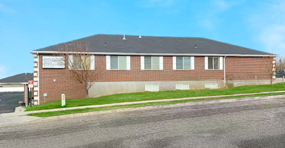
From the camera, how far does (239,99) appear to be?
49.5 feet

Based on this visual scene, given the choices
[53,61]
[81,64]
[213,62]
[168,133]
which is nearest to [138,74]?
[81,64]

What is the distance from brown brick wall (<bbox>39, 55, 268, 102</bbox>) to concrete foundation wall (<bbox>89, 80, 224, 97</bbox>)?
1.07 ft

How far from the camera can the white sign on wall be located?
67.9 feet

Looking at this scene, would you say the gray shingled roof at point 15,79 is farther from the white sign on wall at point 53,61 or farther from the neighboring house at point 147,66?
the white sign on wall at point 53,61

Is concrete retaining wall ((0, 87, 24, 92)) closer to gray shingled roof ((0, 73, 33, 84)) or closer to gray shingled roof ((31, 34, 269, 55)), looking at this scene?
gray shingled roof ((0, 73, 33, 84))

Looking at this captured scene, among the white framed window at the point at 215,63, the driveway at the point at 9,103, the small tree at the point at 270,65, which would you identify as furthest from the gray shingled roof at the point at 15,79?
the small tree at the point at 270,65

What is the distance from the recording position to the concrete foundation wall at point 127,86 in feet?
71.2

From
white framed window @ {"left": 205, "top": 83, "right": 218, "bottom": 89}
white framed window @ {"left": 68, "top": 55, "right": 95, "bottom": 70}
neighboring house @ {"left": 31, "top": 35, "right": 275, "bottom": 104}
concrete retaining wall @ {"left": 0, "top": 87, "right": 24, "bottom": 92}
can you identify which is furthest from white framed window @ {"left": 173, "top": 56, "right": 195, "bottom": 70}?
concrete retaining wall @ {"left": 0, "top": 87, "right": 24, "bottom": 92}

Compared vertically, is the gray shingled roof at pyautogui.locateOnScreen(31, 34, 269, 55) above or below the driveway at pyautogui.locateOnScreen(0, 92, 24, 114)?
above

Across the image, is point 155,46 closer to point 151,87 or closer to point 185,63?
point 185,63

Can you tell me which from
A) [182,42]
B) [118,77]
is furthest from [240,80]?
[118,77]

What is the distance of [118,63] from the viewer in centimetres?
2219

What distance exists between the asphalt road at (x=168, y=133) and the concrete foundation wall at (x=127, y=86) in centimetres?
1132

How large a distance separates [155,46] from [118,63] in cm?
496
